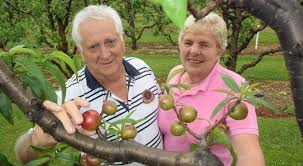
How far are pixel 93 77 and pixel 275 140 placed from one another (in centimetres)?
730

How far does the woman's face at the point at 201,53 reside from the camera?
3.01 metres

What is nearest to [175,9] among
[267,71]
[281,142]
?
[281,142]

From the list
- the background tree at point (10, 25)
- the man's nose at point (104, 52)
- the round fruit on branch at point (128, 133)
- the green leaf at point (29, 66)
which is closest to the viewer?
the round fruit on branch at point (128, 133)

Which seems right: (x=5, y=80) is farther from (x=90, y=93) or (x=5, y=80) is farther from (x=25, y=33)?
(x=25, y=33)

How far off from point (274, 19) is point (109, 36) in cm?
217

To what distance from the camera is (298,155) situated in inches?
340

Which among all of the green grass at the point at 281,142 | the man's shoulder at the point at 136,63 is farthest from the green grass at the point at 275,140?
the man's shoulder at the point at 136,63

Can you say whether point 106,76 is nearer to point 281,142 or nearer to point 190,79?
point 190,79

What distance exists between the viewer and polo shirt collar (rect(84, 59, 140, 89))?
3.02 meters

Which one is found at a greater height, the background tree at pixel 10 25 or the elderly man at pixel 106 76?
the elderly man at pixel 106 76

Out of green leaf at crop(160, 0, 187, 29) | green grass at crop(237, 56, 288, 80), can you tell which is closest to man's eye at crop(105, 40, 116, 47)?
green leaf at crop(160, 0, 187, 29)

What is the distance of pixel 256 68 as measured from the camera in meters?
19.8

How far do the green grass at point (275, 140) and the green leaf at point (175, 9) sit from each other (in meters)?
7.79

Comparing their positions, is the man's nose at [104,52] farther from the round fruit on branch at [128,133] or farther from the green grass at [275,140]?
the green grass at [275,140]
